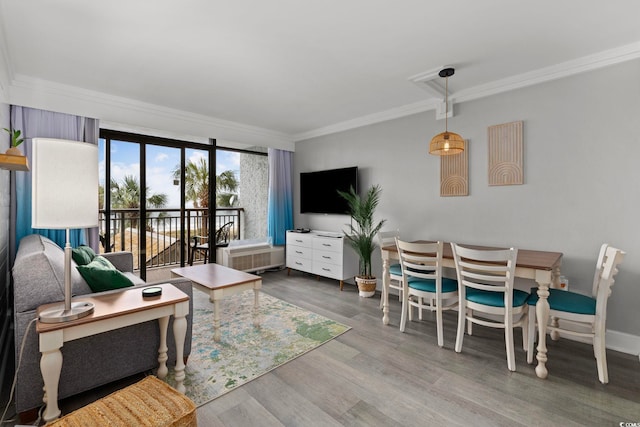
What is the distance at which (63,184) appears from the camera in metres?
1.58

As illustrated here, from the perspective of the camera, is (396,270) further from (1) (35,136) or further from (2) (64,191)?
(1) (35,136)

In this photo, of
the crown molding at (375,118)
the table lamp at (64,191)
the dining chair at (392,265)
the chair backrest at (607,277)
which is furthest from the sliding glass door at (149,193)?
the chair backrest at (607,277)

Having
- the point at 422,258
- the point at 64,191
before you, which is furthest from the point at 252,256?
A: the point at 64,191

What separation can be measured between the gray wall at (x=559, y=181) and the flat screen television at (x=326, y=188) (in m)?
1.00

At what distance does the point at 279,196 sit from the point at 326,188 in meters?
→ 1.01

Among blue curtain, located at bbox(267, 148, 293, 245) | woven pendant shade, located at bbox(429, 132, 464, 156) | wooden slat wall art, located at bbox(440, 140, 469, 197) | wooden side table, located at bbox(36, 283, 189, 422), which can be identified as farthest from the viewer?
blue curtain, located at bbox(267, 148, 293, 245)

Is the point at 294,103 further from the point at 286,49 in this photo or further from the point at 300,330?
the point at 300,330

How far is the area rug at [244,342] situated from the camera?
215cm

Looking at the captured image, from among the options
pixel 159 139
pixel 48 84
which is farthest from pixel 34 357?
pixel 159 139

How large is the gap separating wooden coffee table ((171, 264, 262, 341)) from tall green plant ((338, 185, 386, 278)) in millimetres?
1642

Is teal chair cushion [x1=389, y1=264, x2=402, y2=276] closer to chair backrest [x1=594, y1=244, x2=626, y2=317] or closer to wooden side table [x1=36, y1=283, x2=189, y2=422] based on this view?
chair backrest [x1=594, y1=244, x2=626, y2=317]

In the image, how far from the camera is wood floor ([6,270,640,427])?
1.77 meters

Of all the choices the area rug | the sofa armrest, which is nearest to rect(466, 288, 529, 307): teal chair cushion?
the area rug

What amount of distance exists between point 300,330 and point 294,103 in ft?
9.25
